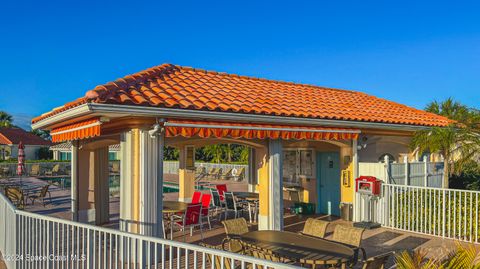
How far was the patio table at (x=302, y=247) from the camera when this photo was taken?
6.06m

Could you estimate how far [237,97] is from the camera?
1127cm

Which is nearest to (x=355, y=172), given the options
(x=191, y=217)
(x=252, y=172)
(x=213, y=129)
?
(x=252, y=172)

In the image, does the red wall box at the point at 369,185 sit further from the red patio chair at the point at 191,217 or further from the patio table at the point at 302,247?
the patio table at the point at 302,247

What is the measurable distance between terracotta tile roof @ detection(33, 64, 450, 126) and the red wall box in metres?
2.01

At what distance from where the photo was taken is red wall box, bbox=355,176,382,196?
39.9 feet

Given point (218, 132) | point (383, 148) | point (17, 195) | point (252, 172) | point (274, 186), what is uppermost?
point (218, 132)

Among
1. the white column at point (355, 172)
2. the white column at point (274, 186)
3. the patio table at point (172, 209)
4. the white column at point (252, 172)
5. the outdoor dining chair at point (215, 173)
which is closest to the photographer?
the white column at point (274, 186)

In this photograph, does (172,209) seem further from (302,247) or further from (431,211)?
(431,211)

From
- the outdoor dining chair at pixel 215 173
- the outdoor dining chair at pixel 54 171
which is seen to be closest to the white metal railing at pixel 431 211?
the outdoor dining chair at pixel 215 173

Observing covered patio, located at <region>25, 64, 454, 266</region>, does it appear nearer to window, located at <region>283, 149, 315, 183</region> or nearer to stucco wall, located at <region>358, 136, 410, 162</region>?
window, located at <region>283, 149, 315, 183</region>

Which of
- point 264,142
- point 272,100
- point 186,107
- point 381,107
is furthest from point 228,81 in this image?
point 381,107

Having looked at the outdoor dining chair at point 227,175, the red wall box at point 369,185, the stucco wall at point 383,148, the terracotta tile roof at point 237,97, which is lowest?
the outdoor dining chair at point 227,175

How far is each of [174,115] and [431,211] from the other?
8068 millimetres

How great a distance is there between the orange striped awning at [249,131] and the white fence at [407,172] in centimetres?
139
